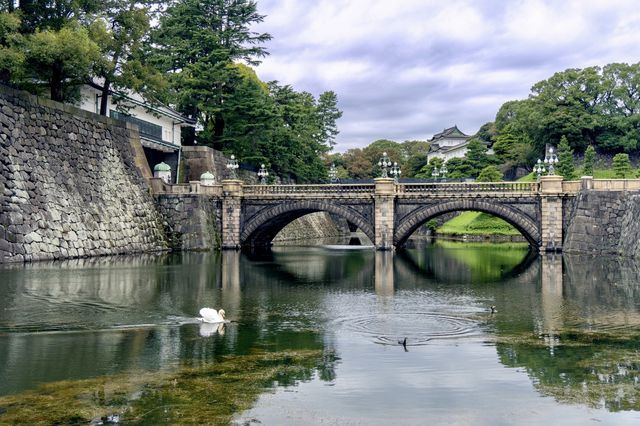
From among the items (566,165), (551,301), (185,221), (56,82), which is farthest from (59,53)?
(566,165)

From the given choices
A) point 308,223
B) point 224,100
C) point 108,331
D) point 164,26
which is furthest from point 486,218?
point 108,331

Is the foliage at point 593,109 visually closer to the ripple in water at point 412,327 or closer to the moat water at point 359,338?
the moat water at point 359,338

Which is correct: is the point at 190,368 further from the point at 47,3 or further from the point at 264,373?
the point at 47,3

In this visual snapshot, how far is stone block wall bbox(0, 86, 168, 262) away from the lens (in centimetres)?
3747

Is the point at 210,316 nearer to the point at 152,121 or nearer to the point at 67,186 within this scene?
the point at 67,186

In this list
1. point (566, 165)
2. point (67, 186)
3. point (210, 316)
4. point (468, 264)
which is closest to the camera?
point (210, 316)

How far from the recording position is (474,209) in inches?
2152

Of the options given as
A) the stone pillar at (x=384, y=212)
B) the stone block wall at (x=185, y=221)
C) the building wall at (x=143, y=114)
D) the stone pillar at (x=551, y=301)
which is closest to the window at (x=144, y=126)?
the building wall at (x=143, y=114)

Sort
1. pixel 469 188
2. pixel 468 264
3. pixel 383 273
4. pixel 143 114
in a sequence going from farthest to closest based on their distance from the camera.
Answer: pixel 143 114 → pixel 469 188 → pixel 468 264 → pixel 383 273

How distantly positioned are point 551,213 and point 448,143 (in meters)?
89.0

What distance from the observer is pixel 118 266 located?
1524 inches

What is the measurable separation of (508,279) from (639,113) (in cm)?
5641

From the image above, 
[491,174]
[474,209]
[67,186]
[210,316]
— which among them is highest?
[491,174]

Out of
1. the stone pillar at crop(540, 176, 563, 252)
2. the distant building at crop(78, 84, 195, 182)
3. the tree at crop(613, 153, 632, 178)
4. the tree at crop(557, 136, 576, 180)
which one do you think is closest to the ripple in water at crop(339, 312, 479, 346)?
the stone pillar at crop(540, 176, 563, 252)
